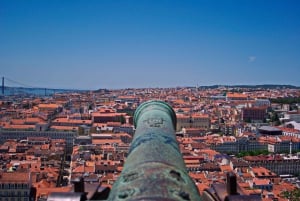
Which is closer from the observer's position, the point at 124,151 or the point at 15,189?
the point at 15,189

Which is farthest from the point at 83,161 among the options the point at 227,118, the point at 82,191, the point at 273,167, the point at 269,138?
the point at 227,118

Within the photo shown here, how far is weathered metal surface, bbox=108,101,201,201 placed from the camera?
2.08m

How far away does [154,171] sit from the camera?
231 cm

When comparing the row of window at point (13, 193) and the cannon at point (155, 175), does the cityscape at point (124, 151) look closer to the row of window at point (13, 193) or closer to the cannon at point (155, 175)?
the row of window at point (13, 193)

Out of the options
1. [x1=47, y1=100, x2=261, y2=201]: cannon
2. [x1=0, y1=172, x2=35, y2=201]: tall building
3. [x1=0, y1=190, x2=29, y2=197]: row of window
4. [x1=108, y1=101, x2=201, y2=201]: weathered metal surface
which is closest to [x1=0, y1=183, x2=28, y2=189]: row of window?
[x1=0, y1=172, x2=35, y2=201]: tall building

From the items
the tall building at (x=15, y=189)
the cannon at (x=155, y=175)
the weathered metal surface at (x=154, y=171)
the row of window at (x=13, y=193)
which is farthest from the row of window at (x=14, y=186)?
the weathered metal surface at (x=154, y=171)

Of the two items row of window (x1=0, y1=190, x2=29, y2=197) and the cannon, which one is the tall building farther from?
the cannon

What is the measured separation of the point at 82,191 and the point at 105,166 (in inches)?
818

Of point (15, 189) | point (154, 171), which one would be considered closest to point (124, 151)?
point (15, 189)

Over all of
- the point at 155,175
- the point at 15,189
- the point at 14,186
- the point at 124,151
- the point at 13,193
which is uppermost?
the point at 155,175

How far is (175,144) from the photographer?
2.99 meters

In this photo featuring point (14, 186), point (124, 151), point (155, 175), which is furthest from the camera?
point (124, 151)

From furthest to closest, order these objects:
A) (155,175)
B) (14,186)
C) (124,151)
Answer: (124,151)
(14,186)
(155,175)

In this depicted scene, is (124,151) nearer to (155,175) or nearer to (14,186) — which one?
(14,186)
